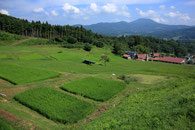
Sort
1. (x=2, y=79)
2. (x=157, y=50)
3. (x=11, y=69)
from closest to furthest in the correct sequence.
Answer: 1. (x=2, y=79)
2. (x=11, y=69)
3. (x=157, y=50)

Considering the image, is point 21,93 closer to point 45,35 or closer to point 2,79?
point 2,79

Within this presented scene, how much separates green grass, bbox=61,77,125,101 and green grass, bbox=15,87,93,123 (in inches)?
85.1

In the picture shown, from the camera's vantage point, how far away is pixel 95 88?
20.2m

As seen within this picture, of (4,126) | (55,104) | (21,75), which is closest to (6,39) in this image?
(21,75)

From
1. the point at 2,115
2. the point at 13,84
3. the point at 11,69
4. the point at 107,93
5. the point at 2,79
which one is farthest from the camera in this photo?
the point at 11,69

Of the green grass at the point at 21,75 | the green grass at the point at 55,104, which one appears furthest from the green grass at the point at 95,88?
the green grass at the point at 21,75

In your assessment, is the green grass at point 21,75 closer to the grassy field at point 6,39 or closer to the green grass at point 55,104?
the green grass at point 55,104

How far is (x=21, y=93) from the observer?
1694 centimetres

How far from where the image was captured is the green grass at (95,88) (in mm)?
17859

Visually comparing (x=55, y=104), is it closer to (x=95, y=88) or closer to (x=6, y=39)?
(x=95, y=88)

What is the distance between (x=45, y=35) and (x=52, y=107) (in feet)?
243

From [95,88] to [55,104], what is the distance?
677 centimetres

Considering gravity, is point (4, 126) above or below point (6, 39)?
below

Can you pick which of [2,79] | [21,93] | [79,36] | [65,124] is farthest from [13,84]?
[79,36]
